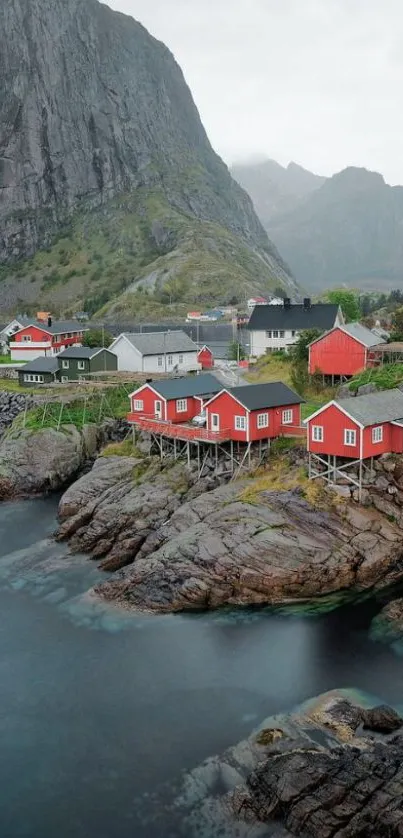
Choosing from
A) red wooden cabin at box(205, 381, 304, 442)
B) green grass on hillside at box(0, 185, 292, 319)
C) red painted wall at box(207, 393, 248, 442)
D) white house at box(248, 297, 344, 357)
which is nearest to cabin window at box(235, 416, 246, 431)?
red wooden cabin at box(205, 381, 304, 442)

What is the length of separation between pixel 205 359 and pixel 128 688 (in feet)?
170

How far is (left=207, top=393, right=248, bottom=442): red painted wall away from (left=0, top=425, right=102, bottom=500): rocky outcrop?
14.4m

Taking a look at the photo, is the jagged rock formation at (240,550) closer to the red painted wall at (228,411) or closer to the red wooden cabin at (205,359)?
the red painted wall at (228,411)

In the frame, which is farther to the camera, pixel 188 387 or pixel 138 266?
pixel 138 266

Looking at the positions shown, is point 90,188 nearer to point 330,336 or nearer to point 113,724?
point 330,336

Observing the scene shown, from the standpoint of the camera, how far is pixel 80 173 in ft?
582

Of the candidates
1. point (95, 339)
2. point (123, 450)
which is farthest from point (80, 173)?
point (123, 450)

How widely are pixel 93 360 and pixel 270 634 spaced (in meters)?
45.8

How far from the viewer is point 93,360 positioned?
238ft

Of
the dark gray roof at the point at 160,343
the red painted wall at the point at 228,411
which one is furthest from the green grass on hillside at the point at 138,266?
the red painted wall at the point at 228,411

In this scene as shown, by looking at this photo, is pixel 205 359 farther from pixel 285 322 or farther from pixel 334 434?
pixel 334 434

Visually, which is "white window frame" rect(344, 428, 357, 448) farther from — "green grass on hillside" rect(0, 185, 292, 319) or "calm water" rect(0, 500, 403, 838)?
"green grass on hillside" rect(0, 185, 292, 319)

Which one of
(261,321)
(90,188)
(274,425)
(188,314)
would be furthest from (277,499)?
(90,188)

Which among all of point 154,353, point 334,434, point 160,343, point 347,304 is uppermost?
point 347,304
